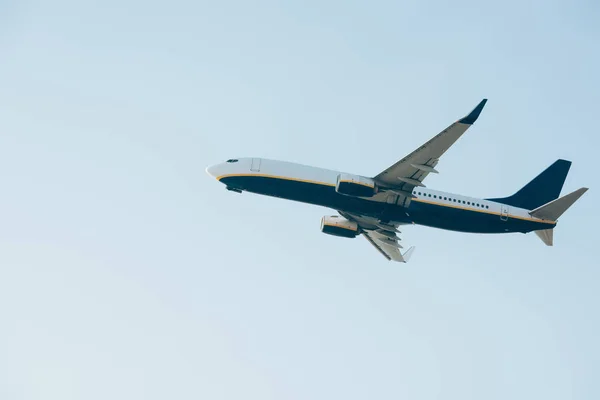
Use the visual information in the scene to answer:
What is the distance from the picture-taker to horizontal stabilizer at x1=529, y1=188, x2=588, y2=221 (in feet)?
201

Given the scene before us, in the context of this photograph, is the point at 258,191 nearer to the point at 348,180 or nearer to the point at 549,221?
the point at 348,180

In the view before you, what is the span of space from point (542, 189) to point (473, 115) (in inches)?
708

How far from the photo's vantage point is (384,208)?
63250 millimetres

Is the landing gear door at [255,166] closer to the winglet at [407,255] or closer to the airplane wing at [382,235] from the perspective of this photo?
the airplane wing at [382,235]

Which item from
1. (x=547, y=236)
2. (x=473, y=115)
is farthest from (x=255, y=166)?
(x=547, y=236)

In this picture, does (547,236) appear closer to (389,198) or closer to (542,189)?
(542,189)

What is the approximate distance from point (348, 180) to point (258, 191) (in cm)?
839

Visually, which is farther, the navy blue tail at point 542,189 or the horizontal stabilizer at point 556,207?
the navy blue tail at point 542,189

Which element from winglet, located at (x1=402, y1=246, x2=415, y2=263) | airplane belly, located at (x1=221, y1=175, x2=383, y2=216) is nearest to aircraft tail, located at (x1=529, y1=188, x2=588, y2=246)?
winglet, located at (x1=402, y1=246, x2=415, y2=263)

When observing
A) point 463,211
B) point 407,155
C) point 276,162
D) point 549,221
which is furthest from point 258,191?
point 549,221

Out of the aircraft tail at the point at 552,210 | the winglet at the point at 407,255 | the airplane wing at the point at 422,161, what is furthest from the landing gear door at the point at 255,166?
the aircraft tail at the point at 552,210

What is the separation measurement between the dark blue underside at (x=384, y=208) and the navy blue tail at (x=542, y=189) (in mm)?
3310

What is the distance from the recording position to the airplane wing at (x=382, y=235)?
6746 centimetres

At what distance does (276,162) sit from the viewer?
6462 centimetres
